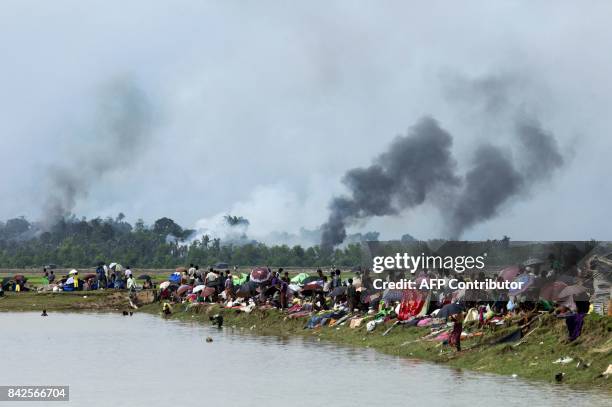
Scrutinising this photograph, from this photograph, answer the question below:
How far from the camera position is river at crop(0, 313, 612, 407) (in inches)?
1019

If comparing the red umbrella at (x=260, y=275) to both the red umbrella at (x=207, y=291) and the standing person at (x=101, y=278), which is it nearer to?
the red umbrella at (x=207, y=291)

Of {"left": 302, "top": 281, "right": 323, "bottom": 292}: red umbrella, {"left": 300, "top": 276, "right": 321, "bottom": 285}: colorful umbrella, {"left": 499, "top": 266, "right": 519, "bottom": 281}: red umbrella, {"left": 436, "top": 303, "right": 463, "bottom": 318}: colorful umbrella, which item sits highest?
{"left": 499, "top": 266, "right": 519, "bottom": 281}: red umbrella

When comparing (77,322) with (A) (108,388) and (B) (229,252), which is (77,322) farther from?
(B) (229,252)

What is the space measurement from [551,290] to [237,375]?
1000 centimetres

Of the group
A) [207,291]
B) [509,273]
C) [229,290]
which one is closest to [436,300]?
[509,273]

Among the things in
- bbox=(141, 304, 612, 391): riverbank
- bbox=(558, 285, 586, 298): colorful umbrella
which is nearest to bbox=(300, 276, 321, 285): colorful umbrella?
bbox=(141, 304, 612, 391): riverbank

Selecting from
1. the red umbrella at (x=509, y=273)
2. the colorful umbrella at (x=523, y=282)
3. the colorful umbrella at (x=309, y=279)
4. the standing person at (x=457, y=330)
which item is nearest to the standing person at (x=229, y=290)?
the colorful umbrella at (x=309, y=279)

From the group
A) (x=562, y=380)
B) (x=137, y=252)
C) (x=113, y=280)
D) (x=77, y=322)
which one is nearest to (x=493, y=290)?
(x=562, y=380)

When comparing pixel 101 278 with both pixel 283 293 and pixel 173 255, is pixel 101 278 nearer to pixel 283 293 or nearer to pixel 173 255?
pixel 283 293

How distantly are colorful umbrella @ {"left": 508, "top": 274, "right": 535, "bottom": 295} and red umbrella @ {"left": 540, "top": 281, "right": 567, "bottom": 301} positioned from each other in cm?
50

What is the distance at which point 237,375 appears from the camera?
31281 mm

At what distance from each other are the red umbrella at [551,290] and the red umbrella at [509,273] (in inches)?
79.6

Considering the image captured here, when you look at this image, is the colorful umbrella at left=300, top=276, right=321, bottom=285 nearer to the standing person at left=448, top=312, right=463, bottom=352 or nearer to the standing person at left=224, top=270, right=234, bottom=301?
the standing person at left=224, top=270, right=234, bottom=301

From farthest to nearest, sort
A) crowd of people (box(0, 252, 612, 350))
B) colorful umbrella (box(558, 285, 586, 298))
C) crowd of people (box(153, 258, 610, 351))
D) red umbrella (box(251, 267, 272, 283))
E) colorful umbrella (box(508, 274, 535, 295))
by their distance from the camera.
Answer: red umbrella (box(251, 267, 272, 283)), colorful umbrella (box(508, 274, 535, 295)), crowd of people (box(0, 252, 612, 350)), crowd of people (box(153, 258, 610, 351)), colorful umbrella (box(558, 285, 586, 298))
